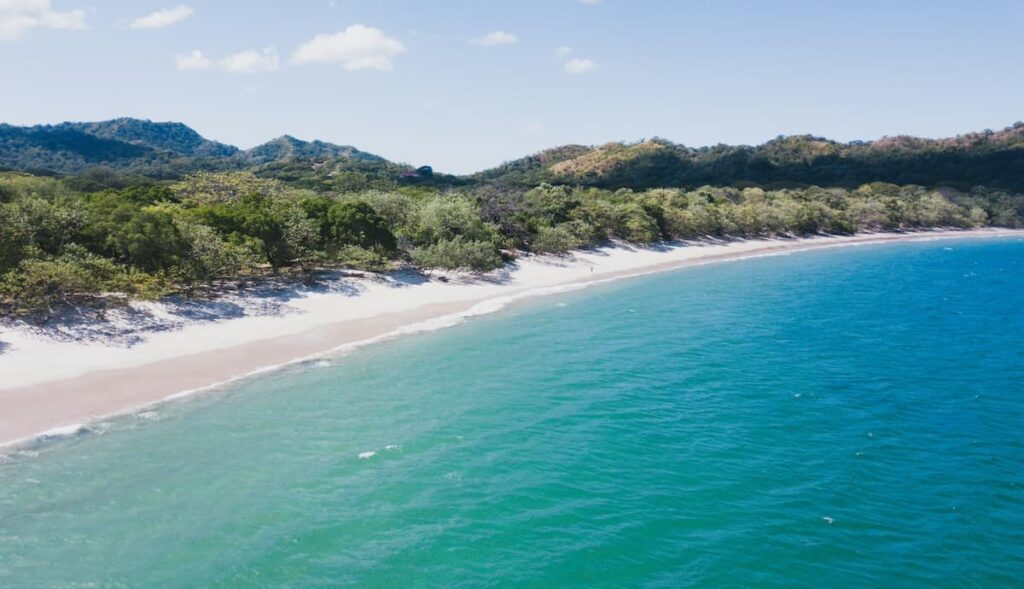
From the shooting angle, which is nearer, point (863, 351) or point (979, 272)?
point (863, 351)

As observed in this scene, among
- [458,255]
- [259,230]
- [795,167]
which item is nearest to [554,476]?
[259,230]

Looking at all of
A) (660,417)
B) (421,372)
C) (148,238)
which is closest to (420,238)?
(148,238)

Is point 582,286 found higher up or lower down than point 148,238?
lower down

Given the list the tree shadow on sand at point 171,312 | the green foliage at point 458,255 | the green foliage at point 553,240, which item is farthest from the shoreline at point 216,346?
the green foliage at point 553,240

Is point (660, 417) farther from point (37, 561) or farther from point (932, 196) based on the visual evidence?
point (932, 196)

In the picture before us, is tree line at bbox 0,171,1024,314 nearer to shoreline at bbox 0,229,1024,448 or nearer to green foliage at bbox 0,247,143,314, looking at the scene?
green foliage at bbox 0,247,143,314

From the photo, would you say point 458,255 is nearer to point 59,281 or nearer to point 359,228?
point 359,228
